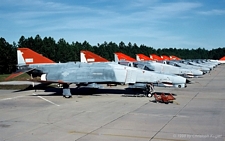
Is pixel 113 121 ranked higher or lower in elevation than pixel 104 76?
lower

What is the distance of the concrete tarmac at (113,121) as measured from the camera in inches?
408

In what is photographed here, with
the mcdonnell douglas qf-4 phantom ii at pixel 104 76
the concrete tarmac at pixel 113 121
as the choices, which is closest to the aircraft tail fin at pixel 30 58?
the mcdonnell douglas qf-4 phantom ii at pixel 104 76

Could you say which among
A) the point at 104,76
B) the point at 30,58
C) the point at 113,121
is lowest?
the point at 113,121

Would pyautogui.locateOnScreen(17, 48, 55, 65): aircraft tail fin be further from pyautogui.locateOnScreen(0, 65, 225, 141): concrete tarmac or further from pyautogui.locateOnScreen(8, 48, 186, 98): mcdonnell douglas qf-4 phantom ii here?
pyautogui.locateOnScreen(0, 65, 225, 141): concrete tarmac

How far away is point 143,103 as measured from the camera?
17672mm

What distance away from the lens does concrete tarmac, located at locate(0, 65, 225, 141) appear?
408 inches

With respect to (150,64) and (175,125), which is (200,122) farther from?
(150,64)

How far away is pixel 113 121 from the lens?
41.7ft

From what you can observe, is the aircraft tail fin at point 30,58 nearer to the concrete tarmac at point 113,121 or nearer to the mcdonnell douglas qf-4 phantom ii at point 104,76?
the mcdonnell douglas qf-4 phantom ii at point 104,76

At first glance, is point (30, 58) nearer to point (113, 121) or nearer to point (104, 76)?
point (104, 76)

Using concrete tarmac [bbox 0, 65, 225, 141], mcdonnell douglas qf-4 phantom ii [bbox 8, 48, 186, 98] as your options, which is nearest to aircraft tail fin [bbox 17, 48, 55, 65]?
mcdonnell douglas qf-4 phantom ii [bbox 8, 48, 186, 98]

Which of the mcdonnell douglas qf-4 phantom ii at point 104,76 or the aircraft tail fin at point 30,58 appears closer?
the mcdonnell douglas qf-4 phantom ii at point 104,76

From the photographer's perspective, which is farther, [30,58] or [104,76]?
[30,58]

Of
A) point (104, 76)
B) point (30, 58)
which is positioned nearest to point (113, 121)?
point (104, 76)
